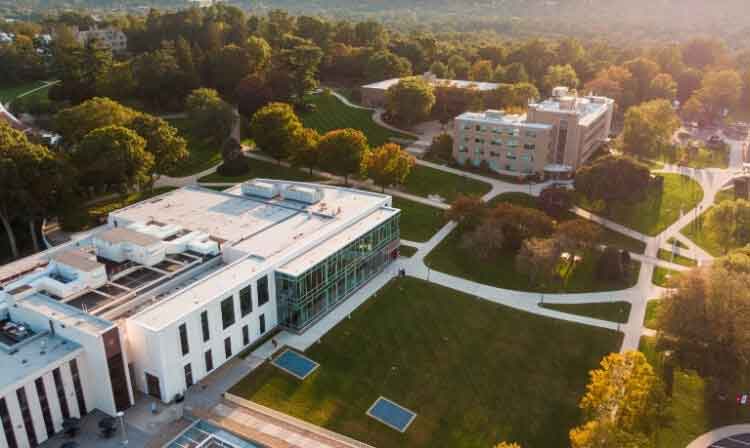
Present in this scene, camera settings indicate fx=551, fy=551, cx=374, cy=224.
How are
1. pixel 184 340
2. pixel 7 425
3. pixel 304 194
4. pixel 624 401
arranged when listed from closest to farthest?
1. pixel 7 425
2. pixel 624 401
3. pixel 184 340
4. pixel 304 194

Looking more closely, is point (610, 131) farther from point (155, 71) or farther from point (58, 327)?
point (58, 327)

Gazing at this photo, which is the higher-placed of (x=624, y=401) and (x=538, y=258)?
(x=624, y=401)

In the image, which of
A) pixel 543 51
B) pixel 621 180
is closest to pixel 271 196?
pixel 621 180

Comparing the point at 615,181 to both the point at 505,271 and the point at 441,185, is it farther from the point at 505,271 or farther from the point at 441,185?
the point at 441,185

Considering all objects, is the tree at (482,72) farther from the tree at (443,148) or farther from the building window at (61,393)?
the building window at (61,393)

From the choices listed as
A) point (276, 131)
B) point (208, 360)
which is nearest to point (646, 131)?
point (276, 131)

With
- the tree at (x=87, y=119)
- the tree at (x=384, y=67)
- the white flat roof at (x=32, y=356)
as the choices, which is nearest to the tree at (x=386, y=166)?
the tree at (x=87, y=119)

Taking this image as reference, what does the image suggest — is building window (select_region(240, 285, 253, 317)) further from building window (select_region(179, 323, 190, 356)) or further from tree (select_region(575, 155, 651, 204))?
tree (select_region(575, 155, 651, 204))
